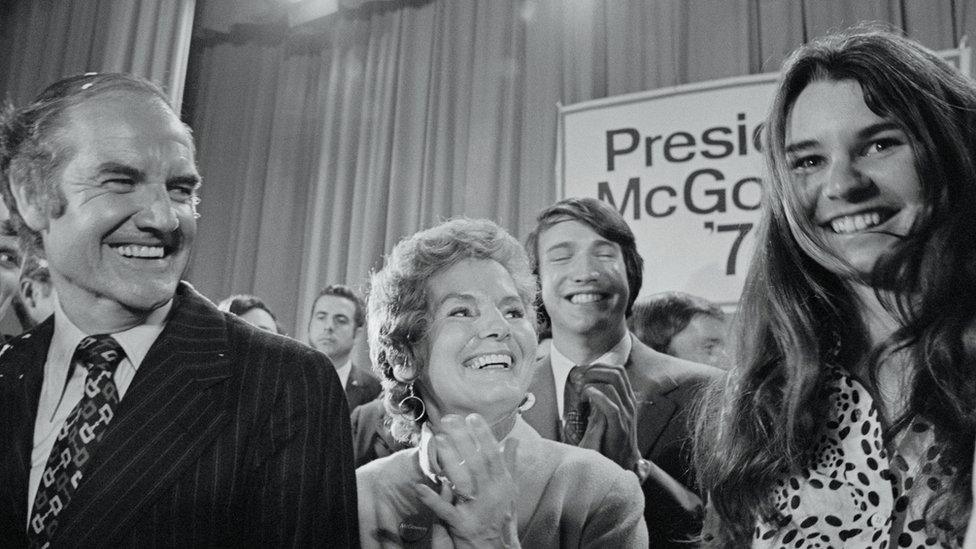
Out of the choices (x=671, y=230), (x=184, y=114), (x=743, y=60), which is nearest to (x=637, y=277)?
(x=671, y=230)

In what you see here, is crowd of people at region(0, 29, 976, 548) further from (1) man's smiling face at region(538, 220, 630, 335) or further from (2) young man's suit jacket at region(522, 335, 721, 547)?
(1) man's smiling face at region(538, 220, 630, 335)

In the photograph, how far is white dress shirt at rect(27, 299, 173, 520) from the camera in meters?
1.28

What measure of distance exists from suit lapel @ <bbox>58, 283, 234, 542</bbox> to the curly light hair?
1.57 feet

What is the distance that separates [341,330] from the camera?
4414 mm

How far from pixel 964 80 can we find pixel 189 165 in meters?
1.24

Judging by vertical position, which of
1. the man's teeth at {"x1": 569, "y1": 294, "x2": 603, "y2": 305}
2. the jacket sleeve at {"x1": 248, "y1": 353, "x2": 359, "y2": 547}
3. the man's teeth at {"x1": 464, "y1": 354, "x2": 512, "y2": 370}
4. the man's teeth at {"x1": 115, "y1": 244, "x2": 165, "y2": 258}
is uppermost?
the man's teeth at {"x1": 569, "y1": 294, "x2": 603, "y2": 305}

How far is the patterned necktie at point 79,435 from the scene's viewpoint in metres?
1.19

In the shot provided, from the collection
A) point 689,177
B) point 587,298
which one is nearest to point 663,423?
point 587,298

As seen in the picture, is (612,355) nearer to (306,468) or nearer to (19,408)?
(306,468)

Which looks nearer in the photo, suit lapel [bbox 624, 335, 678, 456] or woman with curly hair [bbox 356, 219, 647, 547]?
woman with curly hair [bbox 356, 219, 647, 547]

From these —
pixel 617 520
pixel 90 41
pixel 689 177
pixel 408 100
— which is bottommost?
pixel 617 520

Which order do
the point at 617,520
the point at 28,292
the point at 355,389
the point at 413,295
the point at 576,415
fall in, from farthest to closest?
the point at 355,389 → the point at 28,292 → the point at 576,415 → the point at 413,295 → the point at 617,520

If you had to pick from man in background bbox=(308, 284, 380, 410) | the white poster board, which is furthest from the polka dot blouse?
man in background bbox=(308, 284, 380, 410)

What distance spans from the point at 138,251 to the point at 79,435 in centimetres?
30
